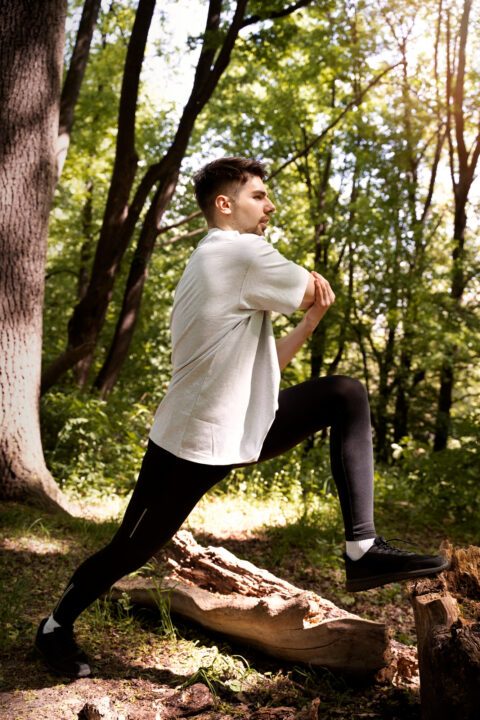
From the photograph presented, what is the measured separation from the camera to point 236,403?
266cm

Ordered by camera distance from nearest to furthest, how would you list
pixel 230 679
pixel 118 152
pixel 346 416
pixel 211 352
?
pixel 211 352, pixel 346 416, pixel 230 679, pixel 118 152

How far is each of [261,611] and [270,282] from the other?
5.22 feet

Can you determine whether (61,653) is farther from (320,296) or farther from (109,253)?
(109,253)

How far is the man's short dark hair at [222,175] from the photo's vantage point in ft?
9.56

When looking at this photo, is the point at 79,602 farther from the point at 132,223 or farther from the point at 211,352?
the point at 132,223

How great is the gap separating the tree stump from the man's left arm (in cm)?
118

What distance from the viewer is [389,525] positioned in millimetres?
6594

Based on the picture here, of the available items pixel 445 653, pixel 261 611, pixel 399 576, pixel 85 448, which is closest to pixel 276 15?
pixel 85 448

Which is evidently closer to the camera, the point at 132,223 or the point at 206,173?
the point at 206,173

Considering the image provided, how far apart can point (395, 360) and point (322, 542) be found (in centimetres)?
1033

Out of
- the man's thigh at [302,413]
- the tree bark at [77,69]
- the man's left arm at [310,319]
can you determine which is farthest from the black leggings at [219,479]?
the tree bark at [77,69]

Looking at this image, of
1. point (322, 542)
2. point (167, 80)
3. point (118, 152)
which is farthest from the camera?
point (167, 80)

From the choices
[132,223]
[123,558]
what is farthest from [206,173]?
[132,223]

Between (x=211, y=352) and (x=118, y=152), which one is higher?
(x=118, y=152)
